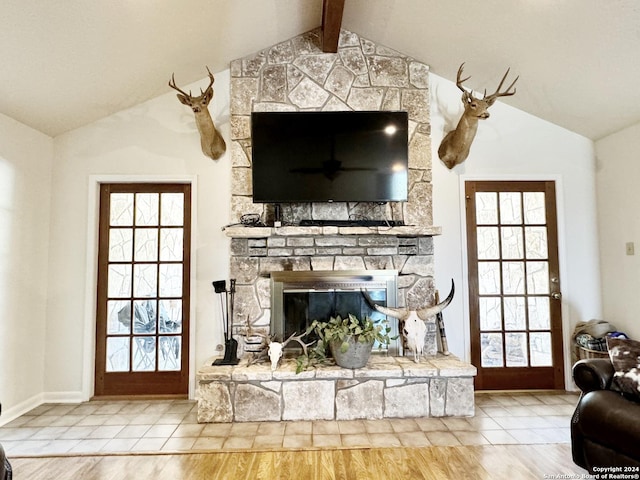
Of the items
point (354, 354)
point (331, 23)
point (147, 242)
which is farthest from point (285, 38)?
point (354, 354)

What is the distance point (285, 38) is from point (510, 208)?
2706mm

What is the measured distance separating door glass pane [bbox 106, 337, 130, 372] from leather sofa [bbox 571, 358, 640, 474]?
3.51m

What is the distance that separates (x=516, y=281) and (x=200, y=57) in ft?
11.7

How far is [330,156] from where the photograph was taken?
10.8ft

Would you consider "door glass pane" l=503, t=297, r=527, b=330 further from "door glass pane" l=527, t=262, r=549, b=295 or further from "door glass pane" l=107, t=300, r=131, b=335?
"door glass pane" l=107, t=300, r=131, b=335

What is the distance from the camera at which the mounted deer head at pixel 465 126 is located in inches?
125

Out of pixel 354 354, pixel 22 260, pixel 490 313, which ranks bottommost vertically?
pixel 354 354

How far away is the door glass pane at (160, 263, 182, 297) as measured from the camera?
357cm

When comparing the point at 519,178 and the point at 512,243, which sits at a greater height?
the point at 519,178

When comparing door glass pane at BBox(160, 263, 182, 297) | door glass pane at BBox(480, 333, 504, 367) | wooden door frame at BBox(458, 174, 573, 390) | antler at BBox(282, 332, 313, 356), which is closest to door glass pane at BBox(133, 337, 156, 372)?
door glass pane at BBox(160, 263, 182, 297)

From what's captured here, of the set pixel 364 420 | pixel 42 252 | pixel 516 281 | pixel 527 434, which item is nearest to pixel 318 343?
pixel 364 420

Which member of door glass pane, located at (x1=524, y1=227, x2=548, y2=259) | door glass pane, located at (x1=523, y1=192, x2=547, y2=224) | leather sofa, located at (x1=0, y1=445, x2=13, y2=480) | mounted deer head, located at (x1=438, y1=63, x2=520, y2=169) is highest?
mounted deer head, located at (x1=438, y1=63, x2=520, y2=169)

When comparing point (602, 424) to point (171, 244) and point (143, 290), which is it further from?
point (143, 290)

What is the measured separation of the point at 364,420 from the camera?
2.89 meters
